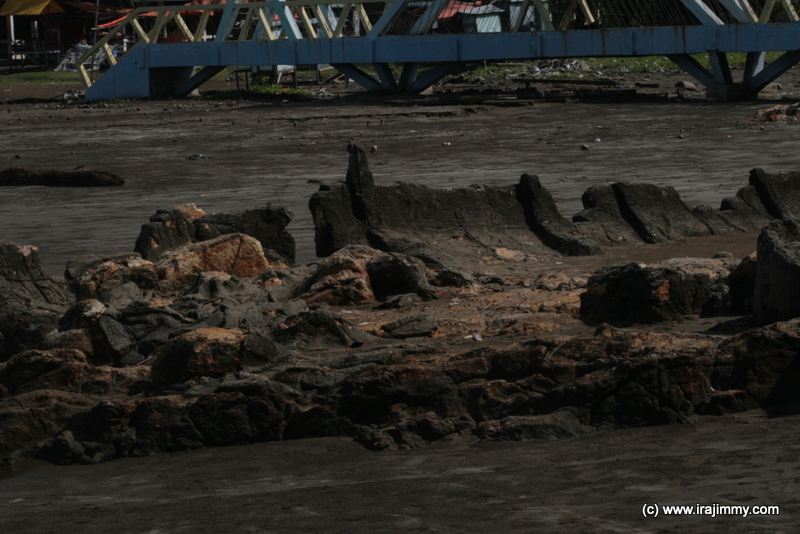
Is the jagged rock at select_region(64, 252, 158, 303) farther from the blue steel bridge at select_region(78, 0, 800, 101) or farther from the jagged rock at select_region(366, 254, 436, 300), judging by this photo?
the blue steel bridge at select_region(78, 0, 800, 101)

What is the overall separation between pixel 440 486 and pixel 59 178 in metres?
12.2

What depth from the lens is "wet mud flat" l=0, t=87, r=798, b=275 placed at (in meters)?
13.6

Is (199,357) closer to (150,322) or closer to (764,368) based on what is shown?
(150,322)

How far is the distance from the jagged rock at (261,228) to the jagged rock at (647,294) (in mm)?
3446

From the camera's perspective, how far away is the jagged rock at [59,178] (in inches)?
620

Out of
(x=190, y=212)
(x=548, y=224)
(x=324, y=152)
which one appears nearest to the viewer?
(x=190, y=212)

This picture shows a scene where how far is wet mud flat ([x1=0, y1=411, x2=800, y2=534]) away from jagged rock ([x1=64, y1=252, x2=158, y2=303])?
10.9 ft

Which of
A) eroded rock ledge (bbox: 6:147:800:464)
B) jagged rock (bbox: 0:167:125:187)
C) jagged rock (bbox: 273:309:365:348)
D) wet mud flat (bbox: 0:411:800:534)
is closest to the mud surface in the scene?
wet mud flat (bbox: 0:411:800:534)

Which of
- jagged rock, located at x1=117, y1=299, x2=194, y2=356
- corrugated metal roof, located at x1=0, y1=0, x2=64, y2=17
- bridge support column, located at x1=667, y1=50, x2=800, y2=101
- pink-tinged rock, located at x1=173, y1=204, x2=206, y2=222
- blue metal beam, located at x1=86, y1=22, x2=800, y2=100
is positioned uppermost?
corrugated metal roof, located at x1=0, y1=0, x2=64, y2=17

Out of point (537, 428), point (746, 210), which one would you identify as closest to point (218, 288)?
point (537, 428)

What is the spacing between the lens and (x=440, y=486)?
4562 millimetres

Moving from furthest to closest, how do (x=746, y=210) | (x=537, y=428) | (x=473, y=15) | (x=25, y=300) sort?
(x=473, y=15) < (x=746, y=210) < (x=25, y=300) < (x=537, y=428)

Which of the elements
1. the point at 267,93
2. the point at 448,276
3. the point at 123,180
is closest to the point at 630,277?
the point at 448,276

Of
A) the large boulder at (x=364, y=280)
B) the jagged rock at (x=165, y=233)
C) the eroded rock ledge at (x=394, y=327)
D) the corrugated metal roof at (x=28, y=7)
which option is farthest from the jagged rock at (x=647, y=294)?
the corrugated metal roof at (x=28, y=7)
